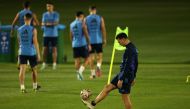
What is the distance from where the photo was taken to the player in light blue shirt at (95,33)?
89.1 feet

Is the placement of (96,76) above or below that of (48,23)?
below

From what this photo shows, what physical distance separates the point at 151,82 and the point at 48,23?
663 cm

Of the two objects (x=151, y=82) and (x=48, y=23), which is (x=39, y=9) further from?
(x=151, y=82)

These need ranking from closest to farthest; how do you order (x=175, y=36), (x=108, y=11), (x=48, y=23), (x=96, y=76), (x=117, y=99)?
1. (x=117, y=99)
2. (x=96, y=76)
3. (x=48, y=23)
4. (x=175, y=36)
5. (x=108, y=11)

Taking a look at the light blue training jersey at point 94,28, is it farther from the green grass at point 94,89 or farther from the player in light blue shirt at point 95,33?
the green grass at point 94,89

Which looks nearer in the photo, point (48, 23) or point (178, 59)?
point (48, 23)

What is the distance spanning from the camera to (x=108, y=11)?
5672cm

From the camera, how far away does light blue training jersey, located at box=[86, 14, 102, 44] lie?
1070 inches

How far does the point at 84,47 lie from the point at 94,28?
1003 mm

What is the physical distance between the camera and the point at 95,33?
1084 inches

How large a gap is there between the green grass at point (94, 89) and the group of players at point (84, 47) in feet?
2.21

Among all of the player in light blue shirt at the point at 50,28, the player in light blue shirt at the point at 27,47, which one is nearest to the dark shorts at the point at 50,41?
the player in light blue shirt at the point at 50,28

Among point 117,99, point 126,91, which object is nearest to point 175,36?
point 117,99

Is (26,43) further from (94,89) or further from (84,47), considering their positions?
(84,47)
